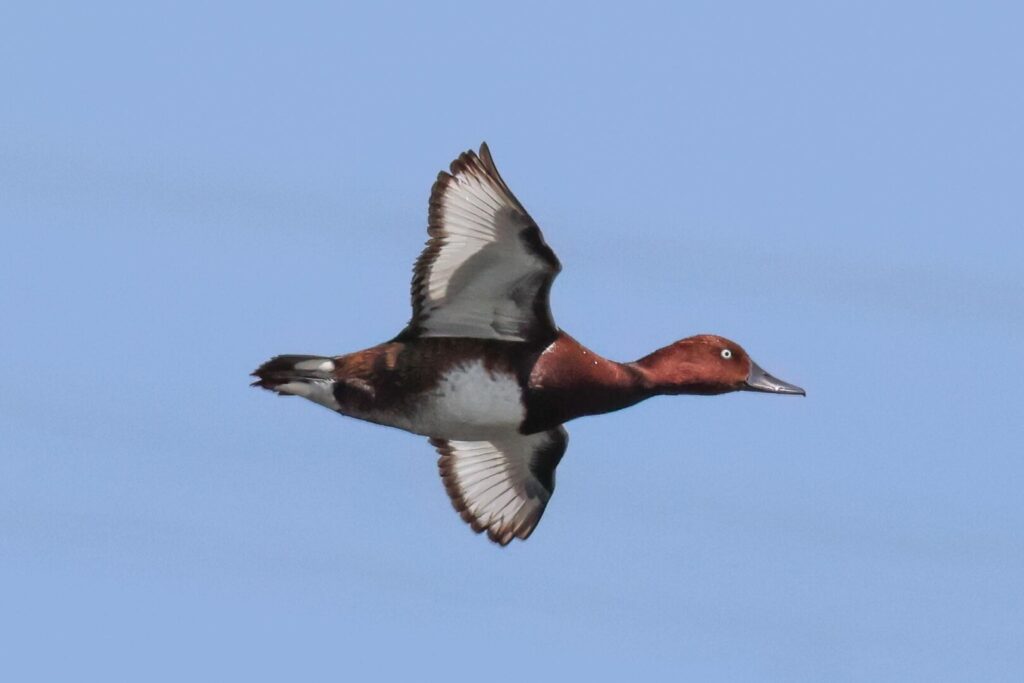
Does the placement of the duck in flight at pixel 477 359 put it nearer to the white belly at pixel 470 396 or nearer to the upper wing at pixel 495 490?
the white belly at pixel 470 396

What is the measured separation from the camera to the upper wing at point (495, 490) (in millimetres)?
20672

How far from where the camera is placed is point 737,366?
19469 mm

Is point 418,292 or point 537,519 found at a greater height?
point 418,292

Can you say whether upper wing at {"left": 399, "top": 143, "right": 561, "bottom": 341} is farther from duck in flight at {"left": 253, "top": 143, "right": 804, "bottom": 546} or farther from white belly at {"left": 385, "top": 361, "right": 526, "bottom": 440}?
white belly at {"left": 385, "top": 361, "right": 526, "bottom": 440}

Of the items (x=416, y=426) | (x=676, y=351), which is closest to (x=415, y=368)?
(x=416, y=426)

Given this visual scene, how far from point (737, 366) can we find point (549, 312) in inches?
60.8

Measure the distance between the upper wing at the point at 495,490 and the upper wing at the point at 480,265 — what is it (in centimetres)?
198

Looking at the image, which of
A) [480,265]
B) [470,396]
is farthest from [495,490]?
[480,265]

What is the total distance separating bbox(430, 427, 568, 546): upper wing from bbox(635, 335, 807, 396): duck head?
1.77 m

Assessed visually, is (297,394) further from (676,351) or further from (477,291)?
(676,351)

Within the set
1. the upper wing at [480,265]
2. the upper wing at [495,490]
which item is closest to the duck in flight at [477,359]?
the upper wing at [480,265]

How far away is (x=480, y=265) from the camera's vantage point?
18.6 meters

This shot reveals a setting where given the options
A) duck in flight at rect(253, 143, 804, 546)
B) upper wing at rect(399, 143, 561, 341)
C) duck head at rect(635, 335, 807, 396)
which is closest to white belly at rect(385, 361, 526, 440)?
duck in flight at rect(253, 143, 804, 546)

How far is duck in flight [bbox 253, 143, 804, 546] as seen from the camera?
60.4 ft
